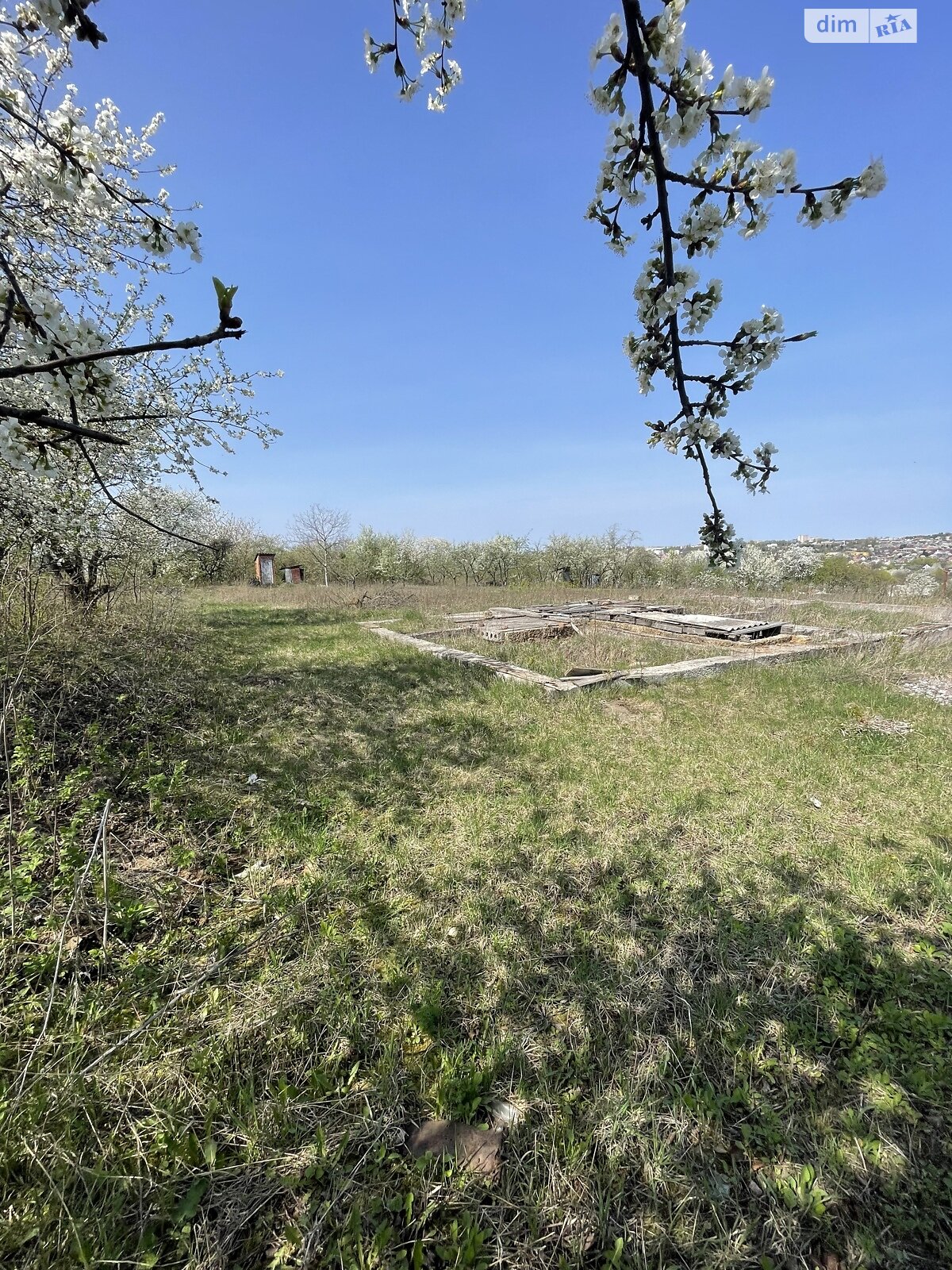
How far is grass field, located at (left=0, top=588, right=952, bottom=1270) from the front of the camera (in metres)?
1.31

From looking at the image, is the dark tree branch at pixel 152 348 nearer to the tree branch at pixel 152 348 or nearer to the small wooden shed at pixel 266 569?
the tree branch at pixel 152 348

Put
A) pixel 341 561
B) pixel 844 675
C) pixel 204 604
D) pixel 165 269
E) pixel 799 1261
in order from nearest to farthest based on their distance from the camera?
pixel 799 1261 → pixel 165 269 → pixel 844 675 → pixel 204 604 → pixel 341 561

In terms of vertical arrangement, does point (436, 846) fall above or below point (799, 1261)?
above

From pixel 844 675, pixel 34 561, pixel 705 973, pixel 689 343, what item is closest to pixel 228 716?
pixel 34 561

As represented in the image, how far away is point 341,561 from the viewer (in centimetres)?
2808

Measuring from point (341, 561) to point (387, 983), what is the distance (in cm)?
2755

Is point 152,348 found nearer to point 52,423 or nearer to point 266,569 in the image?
point 52,423

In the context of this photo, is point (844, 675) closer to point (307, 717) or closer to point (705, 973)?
point (705, 973)

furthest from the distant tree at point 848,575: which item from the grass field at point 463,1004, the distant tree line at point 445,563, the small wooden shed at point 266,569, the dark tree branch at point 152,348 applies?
the small wooden shed at point 266,569

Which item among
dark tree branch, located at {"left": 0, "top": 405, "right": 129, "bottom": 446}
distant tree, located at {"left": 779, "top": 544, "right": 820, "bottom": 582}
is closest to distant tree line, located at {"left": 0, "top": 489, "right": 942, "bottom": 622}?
distant tree, located at {"left": 779, "top": 544, "right": 820, "bottom": 582}

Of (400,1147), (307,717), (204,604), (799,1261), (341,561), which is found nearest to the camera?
(799,1261)

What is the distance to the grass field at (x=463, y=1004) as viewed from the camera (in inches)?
51.7

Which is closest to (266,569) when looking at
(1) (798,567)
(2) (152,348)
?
(1) (798,567)

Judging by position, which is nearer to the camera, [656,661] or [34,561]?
[34,561]
